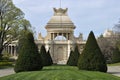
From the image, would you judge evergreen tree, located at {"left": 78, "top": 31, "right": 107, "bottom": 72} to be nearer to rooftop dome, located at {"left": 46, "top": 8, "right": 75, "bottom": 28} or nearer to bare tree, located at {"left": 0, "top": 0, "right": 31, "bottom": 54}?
bare tree, located at {"left": 0, "top": 0, "right": 31, "bottom": 54}

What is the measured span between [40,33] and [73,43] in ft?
61.2

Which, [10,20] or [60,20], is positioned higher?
[60,20]

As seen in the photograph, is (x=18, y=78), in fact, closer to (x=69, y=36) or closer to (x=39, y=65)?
(x=39, y=65)

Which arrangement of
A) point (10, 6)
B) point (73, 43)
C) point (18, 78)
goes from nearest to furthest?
point (18, 78) < point (10, 6) < point (73, 43)

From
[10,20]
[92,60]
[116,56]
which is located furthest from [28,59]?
[116,56]

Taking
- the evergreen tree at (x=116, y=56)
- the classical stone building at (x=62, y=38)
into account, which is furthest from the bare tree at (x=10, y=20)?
the classical stone building at (x=62, y=38)

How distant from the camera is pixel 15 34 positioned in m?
66.1

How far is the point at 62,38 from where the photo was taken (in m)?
136

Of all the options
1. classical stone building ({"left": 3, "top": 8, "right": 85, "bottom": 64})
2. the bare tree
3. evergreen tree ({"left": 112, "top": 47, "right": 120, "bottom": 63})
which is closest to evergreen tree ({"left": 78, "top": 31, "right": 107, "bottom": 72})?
the bare tree

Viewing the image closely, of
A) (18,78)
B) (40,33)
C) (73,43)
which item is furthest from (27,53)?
(40,33)

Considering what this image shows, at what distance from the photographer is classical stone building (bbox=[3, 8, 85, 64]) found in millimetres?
127062

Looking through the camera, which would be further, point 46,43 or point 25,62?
point 46,43

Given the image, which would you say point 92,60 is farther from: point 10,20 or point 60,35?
point 60,35

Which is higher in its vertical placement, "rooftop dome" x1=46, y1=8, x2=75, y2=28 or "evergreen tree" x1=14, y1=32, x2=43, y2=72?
"rooftop dome" x1=46, y1=8, x2=75, y2=28
